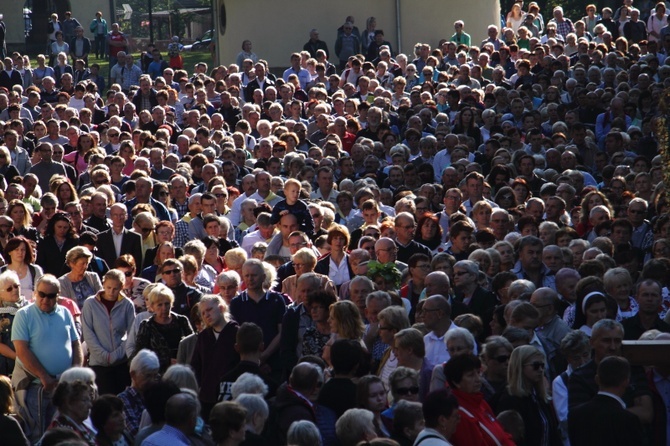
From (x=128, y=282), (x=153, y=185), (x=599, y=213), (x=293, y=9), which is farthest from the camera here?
(x=293, y=9)

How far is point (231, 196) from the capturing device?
17047mm

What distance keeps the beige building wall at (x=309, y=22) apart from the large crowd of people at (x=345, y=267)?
724cm

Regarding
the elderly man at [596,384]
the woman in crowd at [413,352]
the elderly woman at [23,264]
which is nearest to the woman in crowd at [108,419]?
the woman in crowd at [413,352]

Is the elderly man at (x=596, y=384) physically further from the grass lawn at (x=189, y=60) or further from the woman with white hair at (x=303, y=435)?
the grass lawn at (x=189, y=60)

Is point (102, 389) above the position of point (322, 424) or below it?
below

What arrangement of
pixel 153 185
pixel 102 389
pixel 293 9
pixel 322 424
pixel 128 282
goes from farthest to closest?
1. pixel 293 9
2. pixel 153 185
3. pixel 128 282
4. pixel 102 389
5. pixel 322 424

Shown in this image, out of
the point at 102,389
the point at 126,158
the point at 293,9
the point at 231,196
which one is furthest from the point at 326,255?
the point at 293,9

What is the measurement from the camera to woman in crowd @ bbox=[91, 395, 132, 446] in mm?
8383

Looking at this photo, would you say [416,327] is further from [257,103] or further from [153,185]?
[257,103]

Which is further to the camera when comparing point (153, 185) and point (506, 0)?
point (506, 0)

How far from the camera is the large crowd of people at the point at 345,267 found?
8.54 meters

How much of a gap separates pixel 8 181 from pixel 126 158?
169cm

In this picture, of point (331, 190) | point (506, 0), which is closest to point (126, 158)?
point (331, 190)

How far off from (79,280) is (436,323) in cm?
367
